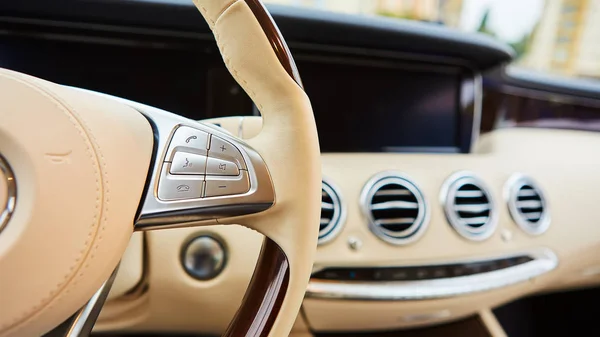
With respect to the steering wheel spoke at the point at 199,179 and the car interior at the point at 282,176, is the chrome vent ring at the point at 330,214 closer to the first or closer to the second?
the car interior at the point at 282,176

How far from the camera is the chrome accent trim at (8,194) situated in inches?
14.1

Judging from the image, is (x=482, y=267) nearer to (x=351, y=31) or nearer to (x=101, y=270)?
(x=351, y=31)

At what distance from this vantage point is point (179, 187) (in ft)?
1.31

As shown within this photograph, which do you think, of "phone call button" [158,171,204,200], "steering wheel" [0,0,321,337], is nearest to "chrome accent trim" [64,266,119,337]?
"steering wheel" [0,0,321,337]

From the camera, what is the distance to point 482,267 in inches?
31.5

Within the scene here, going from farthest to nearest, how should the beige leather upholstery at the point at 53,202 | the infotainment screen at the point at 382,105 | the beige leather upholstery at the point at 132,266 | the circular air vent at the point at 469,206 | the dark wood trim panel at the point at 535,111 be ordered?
the dark wood trim panel at the point at 535,111 < the infotainment screen at the point at 382,105 < the circular air vent at the point at 469,206 < the beige leather upholstery at the point at 132,266 < the beige leather upholstery at the point at 53,202

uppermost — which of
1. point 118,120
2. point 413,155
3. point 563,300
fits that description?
point 118,120

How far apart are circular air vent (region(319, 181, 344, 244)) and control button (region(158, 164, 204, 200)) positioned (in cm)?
32

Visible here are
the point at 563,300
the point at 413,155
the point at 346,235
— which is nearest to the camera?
the point at 346,235

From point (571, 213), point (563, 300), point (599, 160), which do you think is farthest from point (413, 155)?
point (563, 300)

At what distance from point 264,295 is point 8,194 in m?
0.23

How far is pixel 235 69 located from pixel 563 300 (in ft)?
3.83

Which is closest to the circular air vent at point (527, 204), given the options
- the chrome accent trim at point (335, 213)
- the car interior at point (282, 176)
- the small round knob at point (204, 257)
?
the car interior at point (282, 176)

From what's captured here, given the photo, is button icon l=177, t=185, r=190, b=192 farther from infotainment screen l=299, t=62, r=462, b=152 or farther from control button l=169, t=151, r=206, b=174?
infotainment screen l=299, t=62, r=462, b=152
